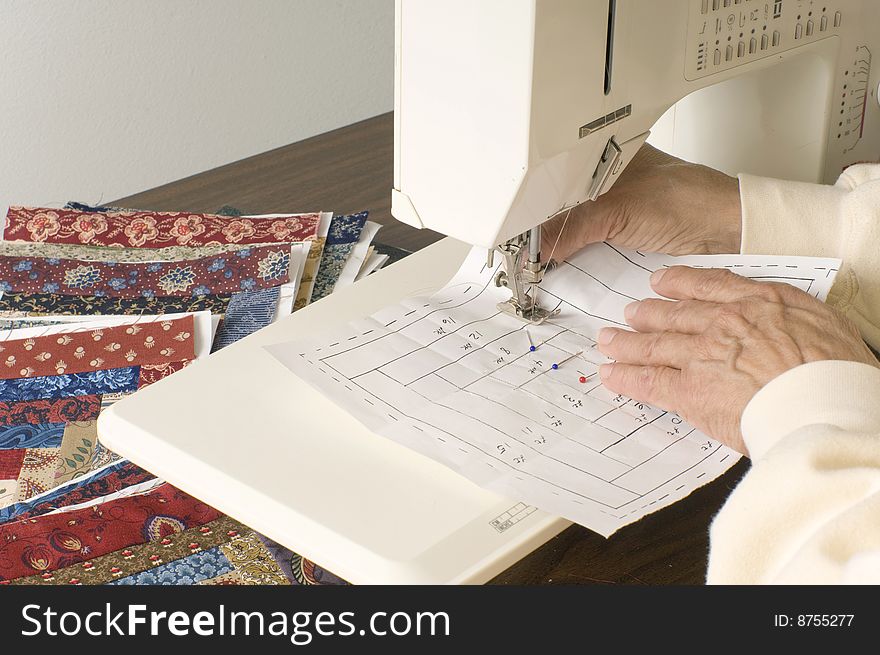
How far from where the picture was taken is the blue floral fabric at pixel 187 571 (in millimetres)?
911

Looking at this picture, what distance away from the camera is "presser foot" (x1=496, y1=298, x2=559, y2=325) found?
105 cm

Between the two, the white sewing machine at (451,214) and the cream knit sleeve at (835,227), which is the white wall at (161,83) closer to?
the white sewing machine at (451,214)

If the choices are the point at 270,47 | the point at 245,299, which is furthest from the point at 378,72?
the point at 245,299

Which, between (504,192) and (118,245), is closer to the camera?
(504,192)

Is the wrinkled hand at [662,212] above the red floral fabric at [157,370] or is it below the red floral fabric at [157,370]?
above

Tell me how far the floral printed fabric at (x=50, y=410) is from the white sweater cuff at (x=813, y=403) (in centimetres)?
74

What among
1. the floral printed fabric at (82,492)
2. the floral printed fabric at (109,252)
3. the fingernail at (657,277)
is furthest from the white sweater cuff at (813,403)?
the floral printed fabric at (109,252)

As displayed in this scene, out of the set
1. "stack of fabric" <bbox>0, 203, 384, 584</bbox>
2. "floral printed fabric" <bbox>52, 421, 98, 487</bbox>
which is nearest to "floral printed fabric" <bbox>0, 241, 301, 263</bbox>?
"stack of fabric" <bbox>0, 203, 384, 584</bbox>

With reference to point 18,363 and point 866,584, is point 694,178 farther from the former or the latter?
point 18,363

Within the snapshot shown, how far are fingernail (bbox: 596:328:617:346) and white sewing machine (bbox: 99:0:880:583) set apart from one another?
0.30 ft

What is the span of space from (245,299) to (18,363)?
0.93ft

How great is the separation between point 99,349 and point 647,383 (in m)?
0.69


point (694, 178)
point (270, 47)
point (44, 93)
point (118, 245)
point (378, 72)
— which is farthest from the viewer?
point (378, 72)

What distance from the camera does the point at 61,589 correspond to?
84 centimetres
